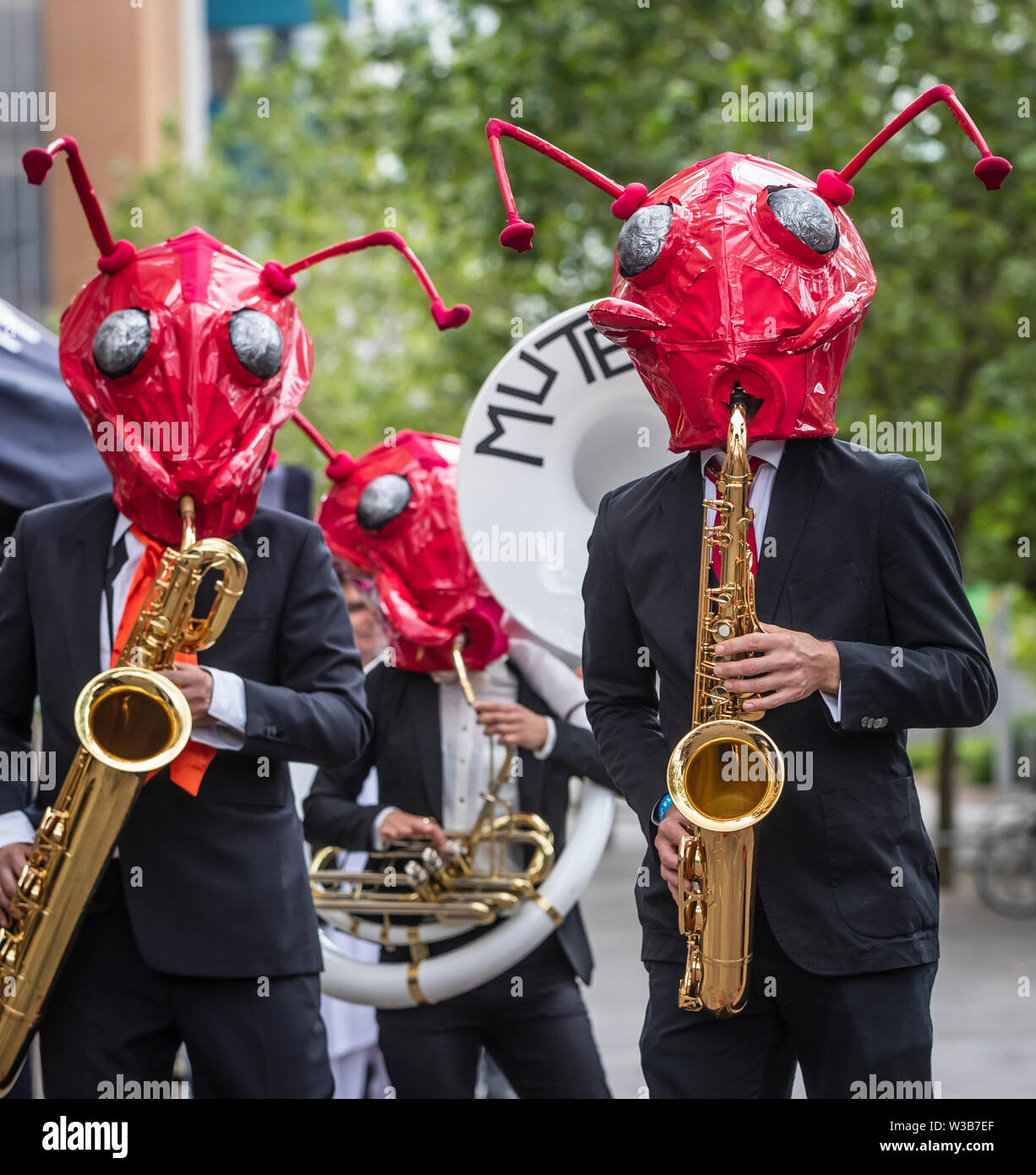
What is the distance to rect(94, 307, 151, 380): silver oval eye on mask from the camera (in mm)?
3279

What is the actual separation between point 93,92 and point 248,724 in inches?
1154

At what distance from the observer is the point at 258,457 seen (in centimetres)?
337

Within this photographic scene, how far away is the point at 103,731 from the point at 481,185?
28.5ft

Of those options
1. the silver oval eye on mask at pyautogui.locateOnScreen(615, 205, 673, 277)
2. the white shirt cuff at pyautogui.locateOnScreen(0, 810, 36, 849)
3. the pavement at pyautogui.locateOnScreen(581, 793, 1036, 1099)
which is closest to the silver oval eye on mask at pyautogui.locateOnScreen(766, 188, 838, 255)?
the silver oval eye on mask at pyautogui.locateOnScreen(615, 205, 673, 277)

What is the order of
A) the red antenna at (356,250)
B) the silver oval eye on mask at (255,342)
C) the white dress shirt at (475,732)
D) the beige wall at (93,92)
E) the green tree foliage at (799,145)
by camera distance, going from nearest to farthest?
the silver oval eye on mask at (255,342)
the red antenna at (356,250)
the white dress shirt at (475,732)
the green tree foliage at (799,145)
the beige wall at (93,92)

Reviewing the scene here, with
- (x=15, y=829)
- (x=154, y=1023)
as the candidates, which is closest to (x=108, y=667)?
(x=15, y=829)

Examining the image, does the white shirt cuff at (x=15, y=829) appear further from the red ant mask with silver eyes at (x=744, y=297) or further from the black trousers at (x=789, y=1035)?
the red ant mask with silver eyes at (x=744, y=297)

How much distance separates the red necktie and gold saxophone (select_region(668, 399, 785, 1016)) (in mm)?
43

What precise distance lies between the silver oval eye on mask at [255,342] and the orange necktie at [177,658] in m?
0.45

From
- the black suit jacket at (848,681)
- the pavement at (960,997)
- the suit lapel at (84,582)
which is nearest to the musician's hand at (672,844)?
the black suit jacket at (848,681)

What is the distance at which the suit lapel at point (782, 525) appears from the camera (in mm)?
2758

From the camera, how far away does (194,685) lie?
10.2 ft

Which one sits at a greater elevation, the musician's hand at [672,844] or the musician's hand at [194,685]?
the musician's hand at [194,685]
